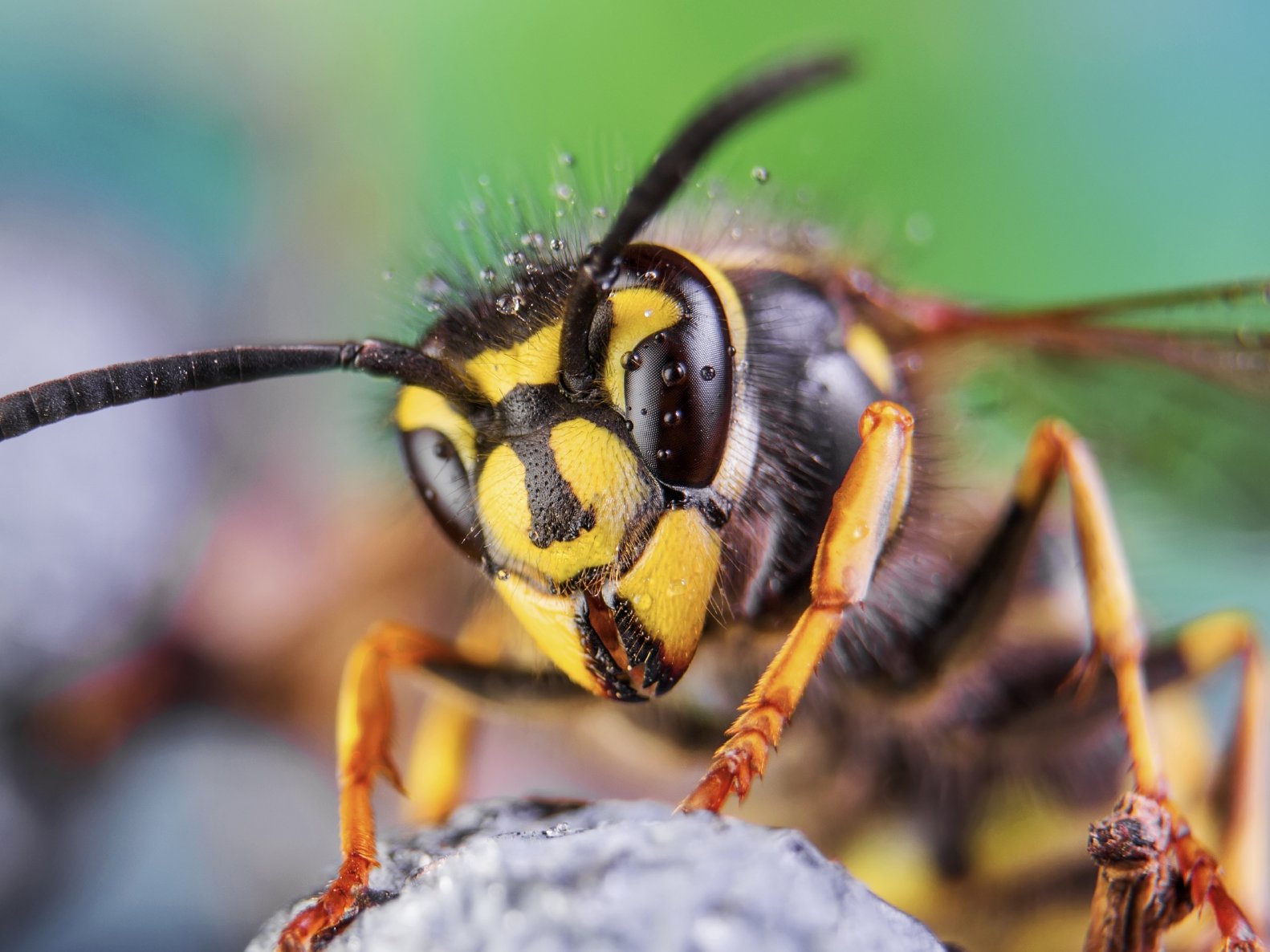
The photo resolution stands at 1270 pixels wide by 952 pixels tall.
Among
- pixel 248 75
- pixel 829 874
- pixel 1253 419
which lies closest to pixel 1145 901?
pixel 829 874

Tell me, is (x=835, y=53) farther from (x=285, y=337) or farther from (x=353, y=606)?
(x=285, y=337)

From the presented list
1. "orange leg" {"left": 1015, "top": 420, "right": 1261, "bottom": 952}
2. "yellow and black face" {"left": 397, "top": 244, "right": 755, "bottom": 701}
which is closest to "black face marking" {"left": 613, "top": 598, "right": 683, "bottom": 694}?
"yellow and black face" {"left": 397, "top": 244, "right": 755, "bottom": 701}

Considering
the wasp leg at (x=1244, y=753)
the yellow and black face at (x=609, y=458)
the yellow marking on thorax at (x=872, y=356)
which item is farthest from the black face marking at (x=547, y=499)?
the wasp leg at (x=1244, y=753)

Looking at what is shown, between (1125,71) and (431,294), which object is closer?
(431,294)

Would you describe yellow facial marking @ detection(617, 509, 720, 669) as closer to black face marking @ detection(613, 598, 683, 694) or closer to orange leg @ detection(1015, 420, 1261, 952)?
black face marking @ detection(613, 598, 683, 694)

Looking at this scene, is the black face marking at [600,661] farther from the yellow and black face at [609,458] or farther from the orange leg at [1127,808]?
the orange leg at [1127,808]

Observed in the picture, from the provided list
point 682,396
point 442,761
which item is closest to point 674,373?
point 682,396
